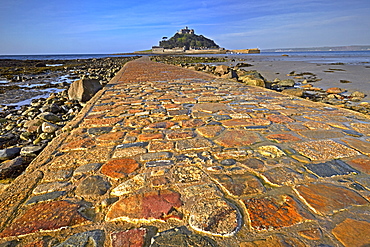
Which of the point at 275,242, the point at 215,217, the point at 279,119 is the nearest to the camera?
the point at 275,242

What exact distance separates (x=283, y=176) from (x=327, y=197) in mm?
293

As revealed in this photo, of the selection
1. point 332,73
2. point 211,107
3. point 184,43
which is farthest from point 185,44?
point 211,107

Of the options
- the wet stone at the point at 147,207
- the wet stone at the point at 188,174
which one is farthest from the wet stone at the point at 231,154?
the wet stone at the point at 147,207

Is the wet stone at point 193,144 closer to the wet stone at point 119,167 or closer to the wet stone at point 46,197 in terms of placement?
the wet stone at point 119,167

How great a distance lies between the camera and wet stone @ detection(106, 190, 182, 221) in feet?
3.89

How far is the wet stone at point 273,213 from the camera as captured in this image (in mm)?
1115

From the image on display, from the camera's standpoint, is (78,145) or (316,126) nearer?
(78,145)

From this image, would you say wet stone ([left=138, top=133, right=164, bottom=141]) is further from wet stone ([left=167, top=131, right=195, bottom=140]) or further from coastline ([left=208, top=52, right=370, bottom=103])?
coastline ([left=208, top=52, right=370, bottom=103])

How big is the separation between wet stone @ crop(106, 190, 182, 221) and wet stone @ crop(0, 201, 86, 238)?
0.20 meters

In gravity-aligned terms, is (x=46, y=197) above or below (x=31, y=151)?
above

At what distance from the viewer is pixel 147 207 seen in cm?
125

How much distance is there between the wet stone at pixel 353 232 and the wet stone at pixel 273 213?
157mm

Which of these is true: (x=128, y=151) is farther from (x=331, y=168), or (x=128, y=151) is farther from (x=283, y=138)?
(x=331, y=168)

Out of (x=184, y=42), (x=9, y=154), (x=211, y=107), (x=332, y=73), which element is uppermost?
(x=184, y=42)
